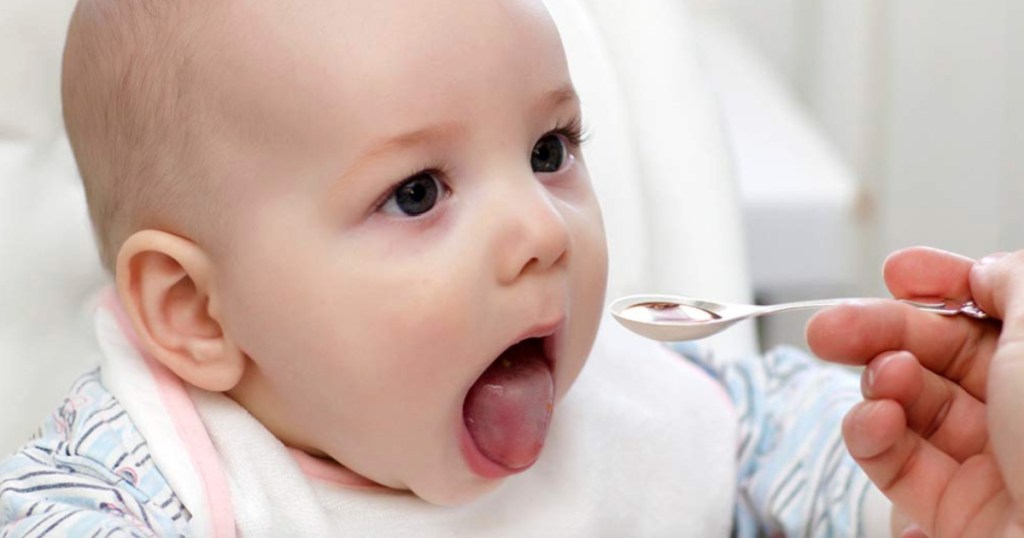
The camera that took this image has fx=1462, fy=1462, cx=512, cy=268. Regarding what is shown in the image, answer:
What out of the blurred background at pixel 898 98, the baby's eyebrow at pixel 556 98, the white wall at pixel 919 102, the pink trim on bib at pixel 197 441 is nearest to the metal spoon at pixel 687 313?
the baby's eyebrow at pixel 556 98

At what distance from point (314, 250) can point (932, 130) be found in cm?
125

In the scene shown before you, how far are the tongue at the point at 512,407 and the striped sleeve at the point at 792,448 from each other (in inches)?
8.8

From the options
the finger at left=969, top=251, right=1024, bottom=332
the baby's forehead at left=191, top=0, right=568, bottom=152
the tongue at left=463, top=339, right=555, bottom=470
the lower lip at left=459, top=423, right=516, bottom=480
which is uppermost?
the baby's forehead at left=191, top=0, right=568, bottom=152

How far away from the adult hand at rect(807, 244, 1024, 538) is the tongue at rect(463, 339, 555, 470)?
141 mm

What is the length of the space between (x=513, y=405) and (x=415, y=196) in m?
0.12

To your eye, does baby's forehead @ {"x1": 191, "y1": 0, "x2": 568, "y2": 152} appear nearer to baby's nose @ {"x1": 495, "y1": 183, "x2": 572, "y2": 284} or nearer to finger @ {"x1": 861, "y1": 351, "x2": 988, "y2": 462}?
baby's nose @ {"x1": 495, "y1": 183, "x2": 572, "y2": 284}

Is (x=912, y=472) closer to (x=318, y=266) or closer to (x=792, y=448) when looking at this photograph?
(x=792, y=448)

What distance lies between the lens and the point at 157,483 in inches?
29.8

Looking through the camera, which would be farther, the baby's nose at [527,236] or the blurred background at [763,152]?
the blurred background at [763,152]

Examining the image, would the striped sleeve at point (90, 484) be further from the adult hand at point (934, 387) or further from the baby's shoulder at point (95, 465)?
the adult hand at point (934, 387)

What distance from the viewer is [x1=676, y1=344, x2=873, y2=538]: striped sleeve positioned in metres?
0.89

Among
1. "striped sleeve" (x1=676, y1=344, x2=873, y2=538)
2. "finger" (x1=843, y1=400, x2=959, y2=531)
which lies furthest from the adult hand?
"striped sleeve" (x1=676, y1=344, x2=873, y2=538)

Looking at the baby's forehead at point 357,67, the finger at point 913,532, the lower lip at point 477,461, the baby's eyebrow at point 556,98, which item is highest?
the baby's forehead at point 357,67

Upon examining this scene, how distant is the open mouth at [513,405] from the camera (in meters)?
0.74
